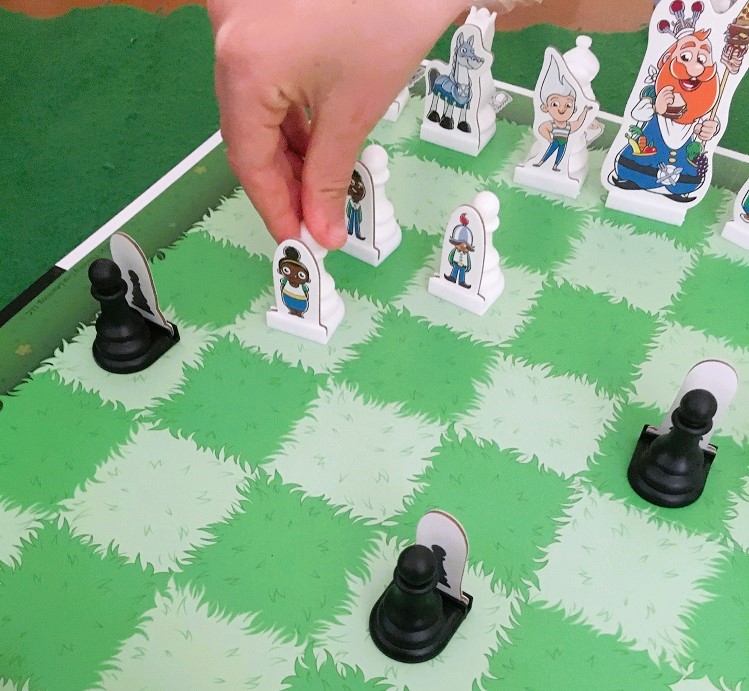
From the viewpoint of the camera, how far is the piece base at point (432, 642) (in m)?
0.89

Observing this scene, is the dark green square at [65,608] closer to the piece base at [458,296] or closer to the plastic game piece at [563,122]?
the piece base at [458,296]

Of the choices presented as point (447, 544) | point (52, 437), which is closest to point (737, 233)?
point (447, 544)

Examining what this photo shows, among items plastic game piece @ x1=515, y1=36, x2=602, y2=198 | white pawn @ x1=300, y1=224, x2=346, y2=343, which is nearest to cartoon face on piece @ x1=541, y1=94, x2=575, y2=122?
plastic game piece @ x1=515, y1=36, x2=602, y2=198

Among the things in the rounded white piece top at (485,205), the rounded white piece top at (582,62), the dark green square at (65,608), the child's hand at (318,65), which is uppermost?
the child's hand at (318,65)

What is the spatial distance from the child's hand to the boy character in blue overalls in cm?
27

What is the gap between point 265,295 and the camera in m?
1.29

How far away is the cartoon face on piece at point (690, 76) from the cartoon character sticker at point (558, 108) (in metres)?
0.13

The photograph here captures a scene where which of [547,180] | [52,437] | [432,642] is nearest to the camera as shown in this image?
[432,642]

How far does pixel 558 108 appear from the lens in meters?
1.35

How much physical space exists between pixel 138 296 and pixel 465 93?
70cm

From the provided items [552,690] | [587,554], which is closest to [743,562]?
[587,554]

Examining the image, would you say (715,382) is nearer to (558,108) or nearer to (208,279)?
(558,108)

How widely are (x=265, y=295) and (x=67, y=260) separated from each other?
348 millimetres

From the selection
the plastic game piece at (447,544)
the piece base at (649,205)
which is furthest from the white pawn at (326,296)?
the piece base at (649,205)
